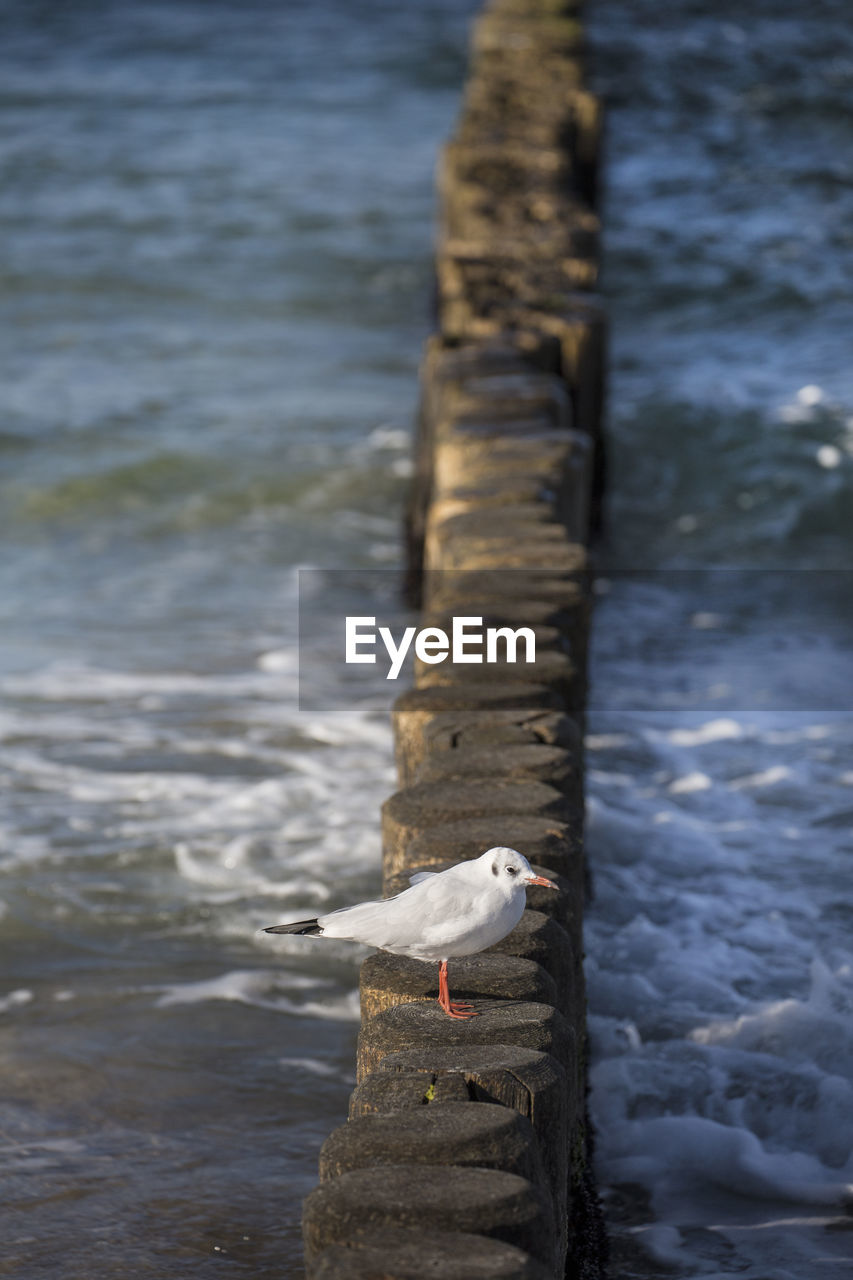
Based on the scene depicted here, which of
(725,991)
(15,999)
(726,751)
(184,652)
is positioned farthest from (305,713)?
(725,991)

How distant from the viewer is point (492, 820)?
11.3 ft

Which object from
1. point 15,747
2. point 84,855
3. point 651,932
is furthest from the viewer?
point 15,747

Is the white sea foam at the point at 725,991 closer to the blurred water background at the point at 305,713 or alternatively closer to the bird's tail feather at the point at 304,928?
the blurred water background at the point at 305,713

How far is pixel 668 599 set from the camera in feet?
25.6

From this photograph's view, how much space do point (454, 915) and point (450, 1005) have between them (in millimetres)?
150

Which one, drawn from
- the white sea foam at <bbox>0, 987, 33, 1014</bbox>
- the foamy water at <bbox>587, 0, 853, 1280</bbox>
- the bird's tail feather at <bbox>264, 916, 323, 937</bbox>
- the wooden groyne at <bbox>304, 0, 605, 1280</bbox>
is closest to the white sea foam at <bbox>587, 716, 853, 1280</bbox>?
the foamy water at <bbox>587, 0, 853, 1280</bbox>

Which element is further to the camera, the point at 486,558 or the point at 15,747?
the point at 15,747

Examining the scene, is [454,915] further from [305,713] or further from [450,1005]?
[305,713]

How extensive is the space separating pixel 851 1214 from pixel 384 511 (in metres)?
5.61

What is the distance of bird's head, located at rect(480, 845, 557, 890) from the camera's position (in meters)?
2.86

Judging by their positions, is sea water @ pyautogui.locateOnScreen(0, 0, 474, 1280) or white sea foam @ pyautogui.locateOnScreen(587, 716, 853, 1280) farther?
sea water @ pyautogui.locateOnScreen(0, 0, 474, 1280)

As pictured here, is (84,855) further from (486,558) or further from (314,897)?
(486,558)

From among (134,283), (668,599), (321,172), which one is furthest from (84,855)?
(321,172)

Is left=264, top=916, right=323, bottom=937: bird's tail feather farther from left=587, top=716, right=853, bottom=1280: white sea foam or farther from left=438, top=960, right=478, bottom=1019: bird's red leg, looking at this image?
left=587, top=716, right=853, bottom=1280: white sea foam
